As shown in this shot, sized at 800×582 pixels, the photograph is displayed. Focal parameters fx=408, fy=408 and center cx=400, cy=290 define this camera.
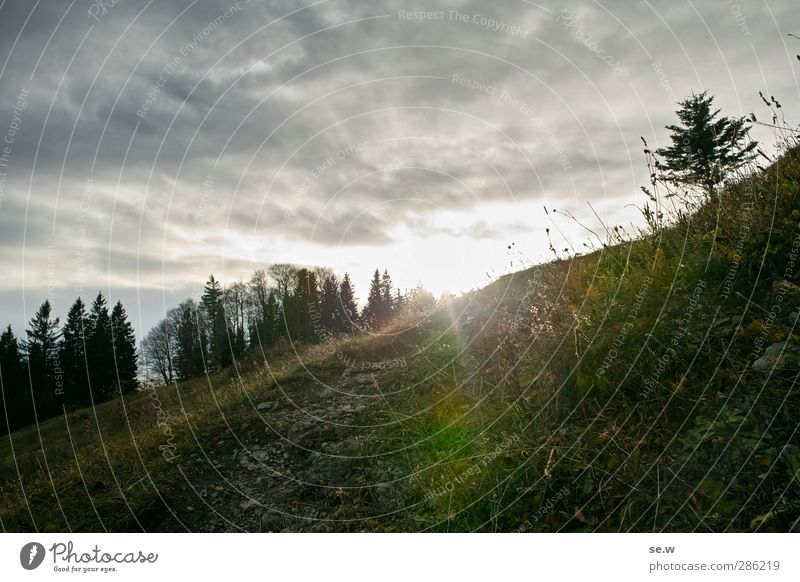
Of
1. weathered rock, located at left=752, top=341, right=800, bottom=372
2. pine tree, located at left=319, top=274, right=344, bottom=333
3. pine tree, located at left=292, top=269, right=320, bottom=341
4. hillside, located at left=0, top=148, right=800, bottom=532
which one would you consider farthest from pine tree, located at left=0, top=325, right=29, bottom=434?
weathered rock, located at left=752, top=341, right=800, bottom=372

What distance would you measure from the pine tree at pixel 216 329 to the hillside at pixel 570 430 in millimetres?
40675

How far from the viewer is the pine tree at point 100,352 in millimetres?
46125

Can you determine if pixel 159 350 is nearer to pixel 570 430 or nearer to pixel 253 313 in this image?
pixel 253 313

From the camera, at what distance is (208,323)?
53.9 m

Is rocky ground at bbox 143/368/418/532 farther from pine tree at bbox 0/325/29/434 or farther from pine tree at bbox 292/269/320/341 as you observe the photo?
pine tree at bbox 0/325/29/434

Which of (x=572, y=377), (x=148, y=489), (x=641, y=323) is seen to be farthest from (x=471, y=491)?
(x=148, y=489)

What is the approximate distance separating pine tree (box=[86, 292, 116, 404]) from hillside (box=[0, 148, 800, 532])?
152 feet

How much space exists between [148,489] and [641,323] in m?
7.28

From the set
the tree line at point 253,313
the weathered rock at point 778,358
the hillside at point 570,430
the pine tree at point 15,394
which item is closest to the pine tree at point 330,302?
the tree line at point 253,313

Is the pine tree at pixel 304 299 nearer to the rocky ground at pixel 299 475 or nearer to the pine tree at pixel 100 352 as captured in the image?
the pine tree at pixel 100 352

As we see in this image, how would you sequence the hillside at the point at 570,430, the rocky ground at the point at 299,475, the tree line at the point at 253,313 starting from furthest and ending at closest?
the tree line at the point at 253,313 < the rocky ground at the point at 299,475 < the hillside at the point at 570,430

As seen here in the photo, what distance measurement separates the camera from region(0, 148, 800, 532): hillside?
2939mm

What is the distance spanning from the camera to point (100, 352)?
48.4 metres
